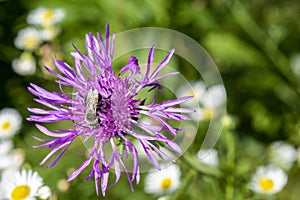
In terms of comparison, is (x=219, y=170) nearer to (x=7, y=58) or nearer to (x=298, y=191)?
(x=298, y=191)

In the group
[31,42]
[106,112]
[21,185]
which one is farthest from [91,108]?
[31,42]

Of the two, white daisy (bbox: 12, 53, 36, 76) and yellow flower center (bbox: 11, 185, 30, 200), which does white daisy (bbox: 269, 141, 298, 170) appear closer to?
yellow flower center (bbox: 11, 185, 30, 200)

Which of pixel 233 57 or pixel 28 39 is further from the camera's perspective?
pixel 28 39

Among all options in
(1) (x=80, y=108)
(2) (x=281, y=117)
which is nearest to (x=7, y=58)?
(1) (x=80, y=108)

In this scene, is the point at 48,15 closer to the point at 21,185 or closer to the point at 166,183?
the point at 21,185

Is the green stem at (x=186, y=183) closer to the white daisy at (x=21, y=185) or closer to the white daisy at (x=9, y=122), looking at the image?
the white daisy at (x=21, y=185)

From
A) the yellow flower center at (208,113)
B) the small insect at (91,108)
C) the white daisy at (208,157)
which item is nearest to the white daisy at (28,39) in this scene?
the yellow flower center at (208,113)
